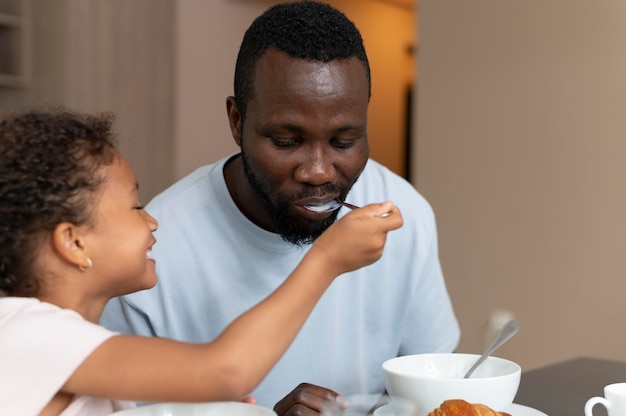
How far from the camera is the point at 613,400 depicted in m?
0.91

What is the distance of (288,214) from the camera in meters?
1.19

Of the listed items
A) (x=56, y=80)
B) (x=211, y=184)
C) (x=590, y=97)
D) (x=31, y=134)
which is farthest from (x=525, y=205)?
(x=31, y=134)

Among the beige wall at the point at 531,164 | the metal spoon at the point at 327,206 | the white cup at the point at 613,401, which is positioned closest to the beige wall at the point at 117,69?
the beige wall at the point at 531,164

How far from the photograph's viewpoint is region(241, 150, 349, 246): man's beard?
1170 mm

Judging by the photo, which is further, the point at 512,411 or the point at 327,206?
the point at 327,206

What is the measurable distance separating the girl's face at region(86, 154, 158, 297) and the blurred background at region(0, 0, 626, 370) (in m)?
2.16

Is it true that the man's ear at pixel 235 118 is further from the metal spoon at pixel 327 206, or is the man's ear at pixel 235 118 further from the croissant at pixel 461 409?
the croissant at pixel 461 409

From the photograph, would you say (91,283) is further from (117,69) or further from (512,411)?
(117,69)

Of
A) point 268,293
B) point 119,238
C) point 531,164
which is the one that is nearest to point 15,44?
point 531,164

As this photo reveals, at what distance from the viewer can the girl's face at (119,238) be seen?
2.88 ft

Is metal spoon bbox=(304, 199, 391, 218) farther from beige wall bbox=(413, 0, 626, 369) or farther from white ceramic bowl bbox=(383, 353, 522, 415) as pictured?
beige wall bbox=(413, 0, 626, 369)

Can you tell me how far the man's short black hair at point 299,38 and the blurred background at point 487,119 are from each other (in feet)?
5.76

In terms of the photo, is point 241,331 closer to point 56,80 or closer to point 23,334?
point 23,334

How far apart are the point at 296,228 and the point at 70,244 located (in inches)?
16.7
